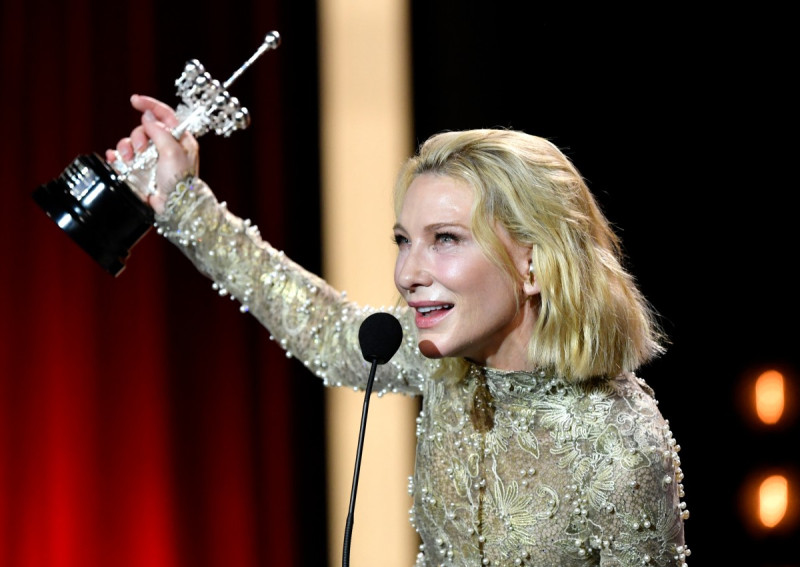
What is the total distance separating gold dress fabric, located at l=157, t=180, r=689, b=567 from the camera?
157 centimetres

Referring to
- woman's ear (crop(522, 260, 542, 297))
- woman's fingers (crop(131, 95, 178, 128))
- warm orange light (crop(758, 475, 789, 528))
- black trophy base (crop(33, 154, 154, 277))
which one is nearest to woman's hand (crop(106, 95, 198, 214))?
woman's fingers (crop(131, 95, 178, 128))

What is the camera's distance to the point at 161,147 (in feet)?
5.88

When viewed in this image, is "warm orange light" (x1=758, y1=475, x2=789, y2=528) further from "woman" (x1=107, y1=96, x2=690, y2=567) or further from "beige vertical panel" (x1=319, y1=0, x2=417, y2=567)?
"woman" (x1=107, y1=96, x2=690, y2=567)

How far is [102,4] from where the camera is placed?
2.52 meters

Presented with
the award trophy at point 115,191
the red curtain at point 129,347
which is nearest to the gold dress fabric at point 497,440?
the award trophy at point 115,191

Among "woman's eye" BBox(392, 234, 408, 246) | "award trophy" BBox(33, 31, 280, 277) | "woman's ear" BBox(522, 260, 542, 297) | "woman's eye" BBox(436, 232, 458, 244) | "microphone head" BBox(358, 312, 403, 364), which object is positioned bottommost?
"microphone head" BBox(358, 312, 403, 364)

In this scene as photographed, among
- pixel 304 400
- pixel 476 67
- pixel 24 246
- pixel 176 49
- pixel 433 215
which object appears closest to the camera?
pixel 433 215

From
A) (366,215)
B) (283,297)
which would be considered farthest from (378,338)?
(366,215)

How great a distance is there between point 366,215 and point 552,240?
1384 mm

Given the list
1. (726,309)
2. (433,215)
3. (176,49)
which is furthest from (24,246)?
(726,309)

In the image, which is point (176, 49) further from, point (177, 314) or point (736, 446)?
point (736, 446)

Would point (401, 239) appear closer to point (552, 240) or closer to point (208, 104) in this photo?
point (552, 240)

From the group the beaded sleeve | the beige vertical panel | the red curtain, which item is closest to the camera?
the beaded sleeve

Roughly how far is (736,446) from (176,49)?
2056 millimetres
